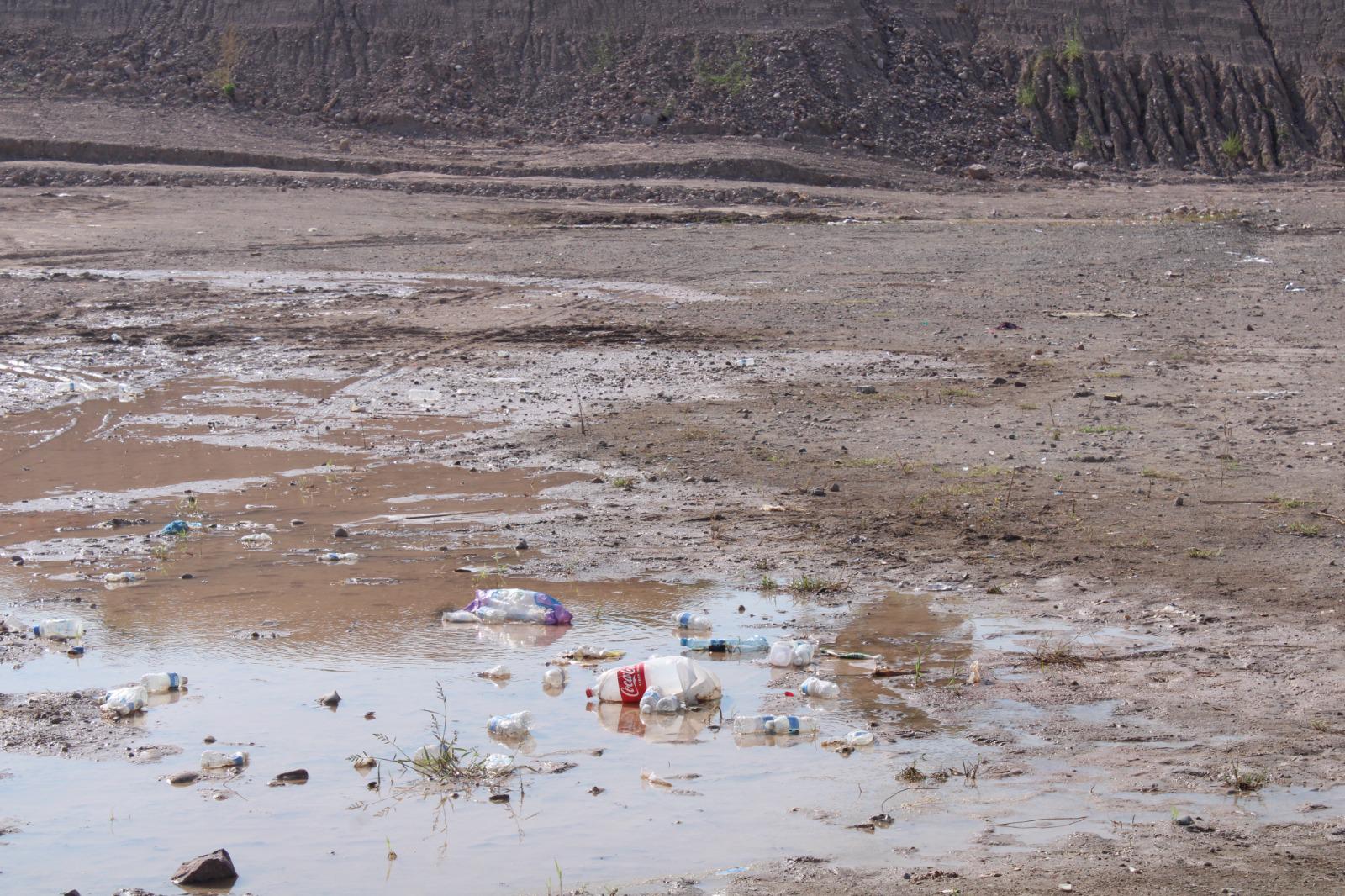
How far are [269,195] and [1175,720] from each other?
21.7 metres

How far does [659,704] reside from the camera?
5008 millimetres

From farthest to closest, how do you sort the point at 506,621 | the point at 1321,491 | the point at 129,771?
the point at 1321,491, the point at 506,621, the point at 129,771

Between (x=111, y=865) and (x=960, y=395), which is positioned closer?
(x=111, y=865)

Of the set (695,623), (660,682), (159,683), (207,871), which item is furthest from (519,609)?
(207,871)

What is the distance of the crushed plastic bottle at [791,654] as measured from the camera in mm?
5410

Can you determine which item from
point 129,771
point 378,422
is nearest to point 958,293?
point 378,422

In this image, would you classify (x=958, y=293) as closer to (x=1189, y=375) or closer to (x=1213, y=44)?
(x=1189, y=375)

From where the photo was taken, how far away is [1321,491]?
24.3ft

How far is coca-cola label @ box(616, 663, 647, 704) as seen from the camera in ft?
16.6

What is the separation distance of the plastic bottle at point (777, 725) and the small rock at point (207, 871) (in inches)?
71.7

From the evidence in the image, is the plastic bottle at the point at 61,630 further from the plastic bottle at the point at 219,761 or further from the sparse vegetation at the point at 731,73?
the sparse vegetation at the point at 731,73

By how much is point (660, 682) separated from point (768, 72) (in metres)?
28.2

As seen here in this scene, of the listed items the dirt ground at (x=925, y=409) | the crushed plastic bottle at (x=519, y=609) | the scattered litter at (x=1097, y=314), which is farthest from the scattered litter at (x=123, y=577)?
the scattered litter at (x=1097, y=314)

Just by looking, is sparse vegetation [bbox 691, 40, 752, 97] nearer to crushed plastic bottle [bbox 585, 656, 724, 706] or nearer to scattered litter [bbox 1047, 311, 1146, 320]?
scattered litter [bbox 1047, 311, 1146, 320]
